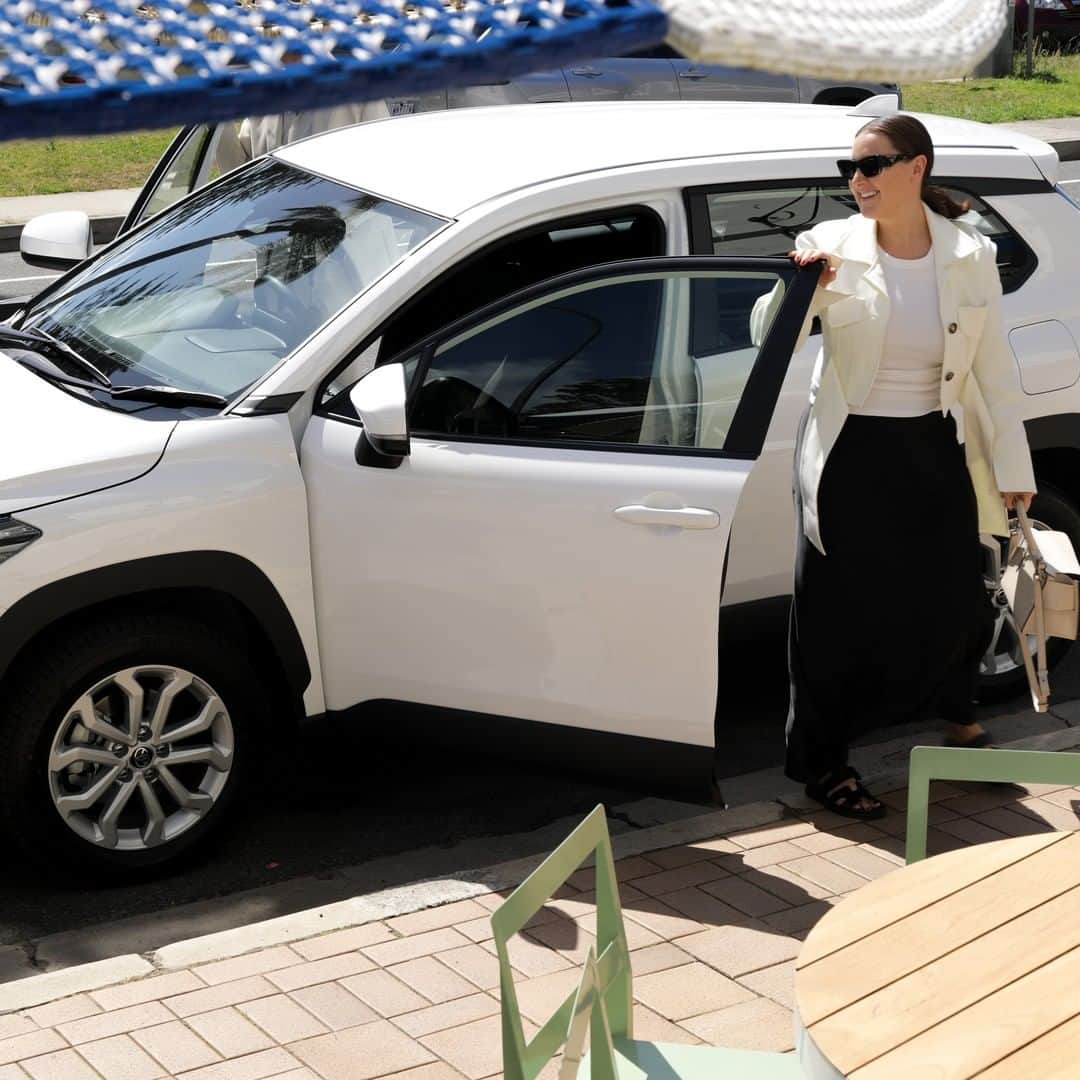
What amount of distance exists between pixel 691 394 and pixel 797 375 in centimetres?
58

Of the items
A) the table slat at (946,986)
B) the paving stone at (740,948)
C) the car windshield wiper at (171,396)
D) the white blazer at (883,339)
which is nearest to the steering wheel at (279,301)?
the car windshield wiper at (171,396)

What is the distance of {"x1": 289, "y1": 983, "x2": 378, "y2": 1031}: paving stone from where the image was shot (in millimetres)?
3615

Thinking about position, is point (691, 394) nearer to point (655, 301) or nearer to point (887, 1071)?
point (655, 301)

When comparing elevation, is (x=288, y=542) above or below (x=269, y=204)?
below

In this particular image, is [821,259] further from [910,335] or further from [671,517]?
[671,517]

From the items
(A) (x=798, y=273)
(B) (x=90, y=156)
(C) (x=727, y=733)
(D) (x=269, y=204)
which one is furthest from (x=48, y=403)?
(B) (x=90, y=156)

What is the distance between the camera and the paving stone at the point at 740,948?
12.8ft

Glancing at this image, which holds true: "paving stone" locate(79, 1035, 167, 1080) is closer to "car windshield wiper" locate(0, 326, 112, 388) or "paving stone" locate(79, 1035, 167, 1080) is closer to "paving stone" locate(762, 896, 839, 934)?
"paving stone" locate(762, 896, 839, 934)

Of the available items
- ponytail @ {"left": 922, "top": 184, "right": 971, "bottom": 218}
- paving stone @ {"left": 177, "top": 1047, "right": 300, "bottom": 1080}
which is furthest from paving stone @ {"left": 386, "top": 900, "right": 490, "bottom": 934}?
ponytail @ {"left": 922, "top": 184, "right": 971, "bottom": 218}

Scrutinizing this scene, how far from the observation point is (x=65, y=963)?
4.00 meters

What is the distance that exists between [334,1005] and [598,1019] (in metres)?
1.44

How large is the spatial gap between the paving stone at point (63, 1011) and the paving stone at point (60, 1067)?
5.3 inches

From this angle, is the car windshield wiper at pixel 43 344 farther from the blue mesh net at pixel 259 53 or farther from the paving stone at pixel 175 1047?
the blue mesh net at pixel 259 53

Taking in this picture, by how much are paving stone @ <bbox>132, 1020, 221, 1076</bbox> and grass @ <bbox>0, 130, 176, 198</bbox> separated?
540 inches
